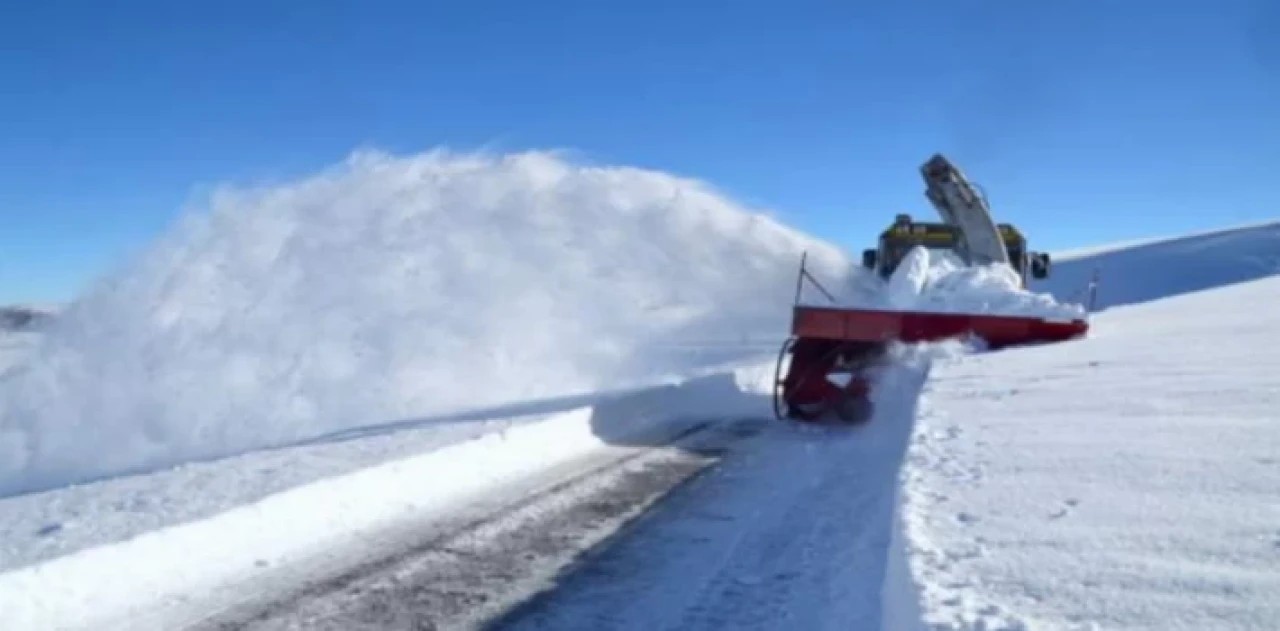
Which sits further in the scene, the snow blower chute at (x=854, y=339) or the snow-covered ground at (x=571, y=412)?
the snow blower chute at (x=854, y=339)

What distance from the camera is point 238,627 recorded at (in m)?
4.35

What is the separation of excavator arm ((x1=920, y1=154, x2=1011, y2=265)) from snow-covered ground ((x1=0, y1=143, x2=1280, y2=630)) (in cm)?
130

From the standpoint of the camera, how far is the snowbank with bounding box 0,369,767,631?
4.43 metres

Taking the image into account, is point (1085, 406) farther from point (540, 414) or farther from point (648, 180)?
point (648, 180)

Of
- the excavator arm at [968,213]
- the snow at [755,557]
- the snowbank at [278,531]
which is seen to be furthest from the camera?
the excavator arm at [968,213]

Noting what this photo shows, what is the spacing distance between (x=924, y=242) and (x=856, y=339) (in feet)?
14.4

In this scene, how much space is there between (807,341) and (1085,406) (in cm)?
479

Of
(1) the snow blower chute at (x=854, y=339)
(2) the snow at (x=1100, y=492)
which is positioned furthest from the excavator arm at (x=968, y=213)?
(2) the snow at (x=1100, y=492)

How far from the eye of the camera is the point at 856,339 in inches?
428

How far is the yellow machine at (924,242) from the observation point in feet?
47.9

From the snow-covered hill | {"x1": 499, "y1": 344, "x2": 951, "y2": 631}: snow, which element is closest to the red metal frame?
{"x1": 499, "y1": 344, "x2": 951, "y2": 631}: snow

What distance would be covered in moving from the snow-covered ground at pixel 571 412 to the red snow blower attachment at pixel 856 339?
332mm

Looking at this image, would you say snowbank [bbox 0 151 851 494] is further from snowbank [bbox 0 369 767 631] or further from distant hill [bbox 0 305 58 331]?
distant hill [bbox 0 305 58 331]

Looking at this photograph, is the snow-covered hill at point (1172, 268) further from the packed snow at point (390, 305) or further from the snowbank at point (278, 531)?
the snowbank at point (278, 531)
